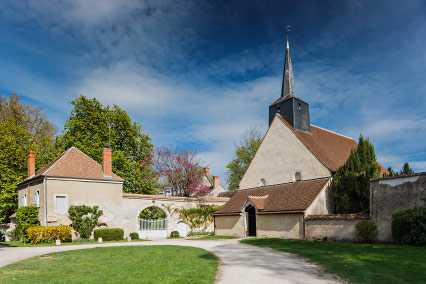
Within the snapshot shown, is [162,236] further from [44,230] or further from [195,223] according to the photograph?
[44,230]

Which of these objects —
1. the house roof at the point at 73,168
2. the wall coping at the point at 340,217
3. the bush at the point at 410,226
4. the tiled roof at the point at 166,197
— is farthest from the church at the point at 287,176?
the house roof at the point at 73,168

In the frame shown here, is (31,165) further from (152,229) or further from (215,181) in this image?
(215,181)

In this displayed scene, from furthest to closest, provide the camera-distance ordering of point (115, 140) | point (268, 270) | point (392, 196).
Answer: point (115, 140), point (392, 196), point (268, 270)

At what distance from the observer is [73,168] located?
2341cm

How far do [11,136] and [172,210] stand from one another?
16.3 metres

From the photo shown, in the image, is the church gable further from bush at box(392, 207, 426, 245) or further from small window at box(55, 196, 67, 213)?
small window at box(55, 196, 67, 213)

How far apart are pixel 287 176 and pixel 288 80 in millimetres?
8713

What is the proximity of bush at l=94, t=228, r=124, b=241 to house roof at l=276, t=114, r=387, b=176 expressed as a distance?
49.5ft

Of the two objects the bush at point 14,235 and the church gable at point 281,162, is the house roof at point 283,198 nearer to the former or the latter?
the church gable at point 281,162

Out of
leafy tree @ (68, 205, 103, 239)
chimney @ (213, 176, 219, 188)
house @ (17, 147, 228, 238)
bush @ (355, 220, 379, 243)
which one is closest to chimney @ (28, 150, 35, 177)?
house @ (17, 147, 228, 238)

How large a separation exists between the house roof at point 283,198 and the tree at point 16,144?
18496 millimetres

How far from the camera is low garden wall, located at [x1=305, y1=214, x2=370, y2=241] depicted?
16.1 metres

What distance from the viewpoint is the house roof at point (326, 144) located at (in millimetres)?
22328

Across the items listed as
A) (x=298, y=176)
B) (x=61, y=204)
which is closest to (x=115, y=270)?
(x=61, y=204)
